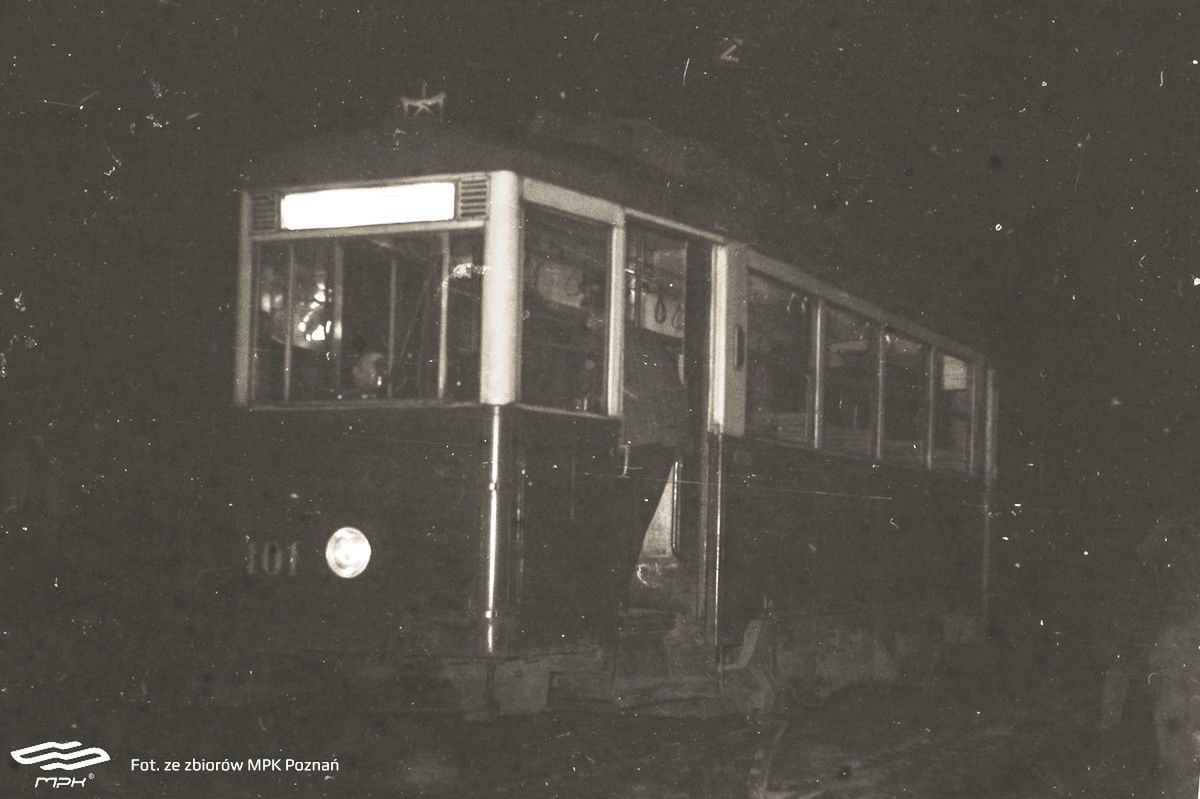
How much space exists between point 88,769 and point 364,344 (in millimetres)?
1699

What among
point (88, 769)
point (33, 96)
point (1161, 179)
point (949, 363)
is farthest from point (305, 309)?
point (1161, 179)

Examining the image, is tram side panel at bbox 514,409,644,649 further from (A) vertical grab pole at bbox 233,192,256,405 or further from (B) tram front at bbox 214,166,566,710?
(A) vertical grab pole at bbox 233,192,256,405

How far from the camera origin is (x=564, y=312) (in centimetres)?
547

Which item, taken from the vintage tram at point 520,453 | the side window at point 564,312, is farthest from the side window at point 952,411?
the side window at point 564,312

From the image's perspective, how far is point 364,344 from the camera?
5.32 metres

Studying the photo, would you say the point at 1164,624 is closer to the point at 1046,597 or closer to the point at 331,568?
the point at 1046,597

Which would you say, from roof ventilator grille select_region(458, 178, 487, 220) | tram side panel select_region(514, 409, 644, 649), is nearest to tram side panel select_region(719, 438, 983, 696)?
tram side panel select_region(514, 409, 644, 649)

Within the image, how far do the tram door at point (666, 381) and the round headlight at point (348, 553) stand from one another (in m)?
1.09

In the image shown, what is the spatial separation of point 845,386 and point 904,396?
0.84ft

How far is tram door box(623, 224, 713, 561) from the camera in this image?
582 cm

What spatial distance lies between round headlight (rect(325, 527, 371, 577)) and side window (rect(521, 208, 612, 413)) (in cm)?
77

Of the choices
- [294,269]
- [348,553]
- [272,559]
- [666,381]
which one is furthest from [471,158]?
[272,559]

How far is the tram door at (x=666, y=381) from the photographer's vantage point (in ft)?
19.1

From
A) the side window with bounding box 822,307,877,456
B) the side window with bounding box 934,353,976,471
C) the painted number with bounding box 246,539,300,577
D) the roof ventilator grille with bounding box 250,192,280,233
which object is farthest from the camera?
the side window with bounding box 822,307,877,456
